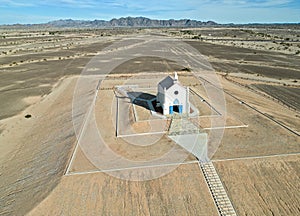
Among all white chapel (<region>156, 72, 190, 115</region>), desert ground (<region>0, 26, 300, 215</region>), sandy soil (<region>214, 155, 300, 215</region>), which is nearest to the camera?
sandy soil (<region>214, 155, 300, 215</region>)

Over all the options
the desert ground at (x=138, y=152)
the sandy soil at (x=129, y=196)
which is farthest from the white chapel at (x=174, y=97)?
the sandy soil at (x=129, y=196)

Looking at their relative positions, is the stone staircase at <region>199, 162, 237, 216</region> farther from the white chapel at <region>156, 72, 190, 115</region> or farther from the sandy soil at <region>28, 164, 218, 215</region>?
the white chapel at <region>156, 72, 190, 115</region>

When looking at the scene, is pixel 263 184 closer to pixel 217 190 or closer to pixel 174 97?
pixel 217 190

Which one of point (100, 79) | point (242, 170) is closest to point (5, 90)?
point (100, 79)

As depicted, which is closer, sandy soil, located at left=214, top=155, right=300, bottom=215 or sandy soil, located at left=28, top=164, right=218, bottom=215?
sandy soil, located at left=28, top=164, right=218, bottom=215

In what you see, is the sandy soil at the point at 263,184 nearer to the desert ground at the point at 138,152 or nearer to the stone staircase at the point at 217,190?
the desert ground at the point at 138,152

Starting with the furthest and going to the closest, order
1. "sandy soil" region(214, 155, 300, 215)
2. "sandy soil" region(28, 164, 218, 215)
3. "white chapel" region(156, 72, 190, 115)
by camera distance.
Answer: "white chapel" region(156, 72, 190, 115) → "sandy soil" region(214, 155, 300, 215) → "sandy soil" region(28, 164, 218, 215)

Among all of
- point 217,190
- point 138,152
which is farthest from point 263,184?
point 138,152

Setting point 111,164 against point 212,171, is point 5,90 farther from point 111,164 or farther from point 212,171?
point 212,171

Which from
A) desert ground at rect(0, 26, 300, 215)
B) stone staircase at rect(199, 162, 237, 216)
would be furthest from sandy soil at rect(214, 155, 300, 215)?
stone staircase at rect(199, 162, 237, 216)
